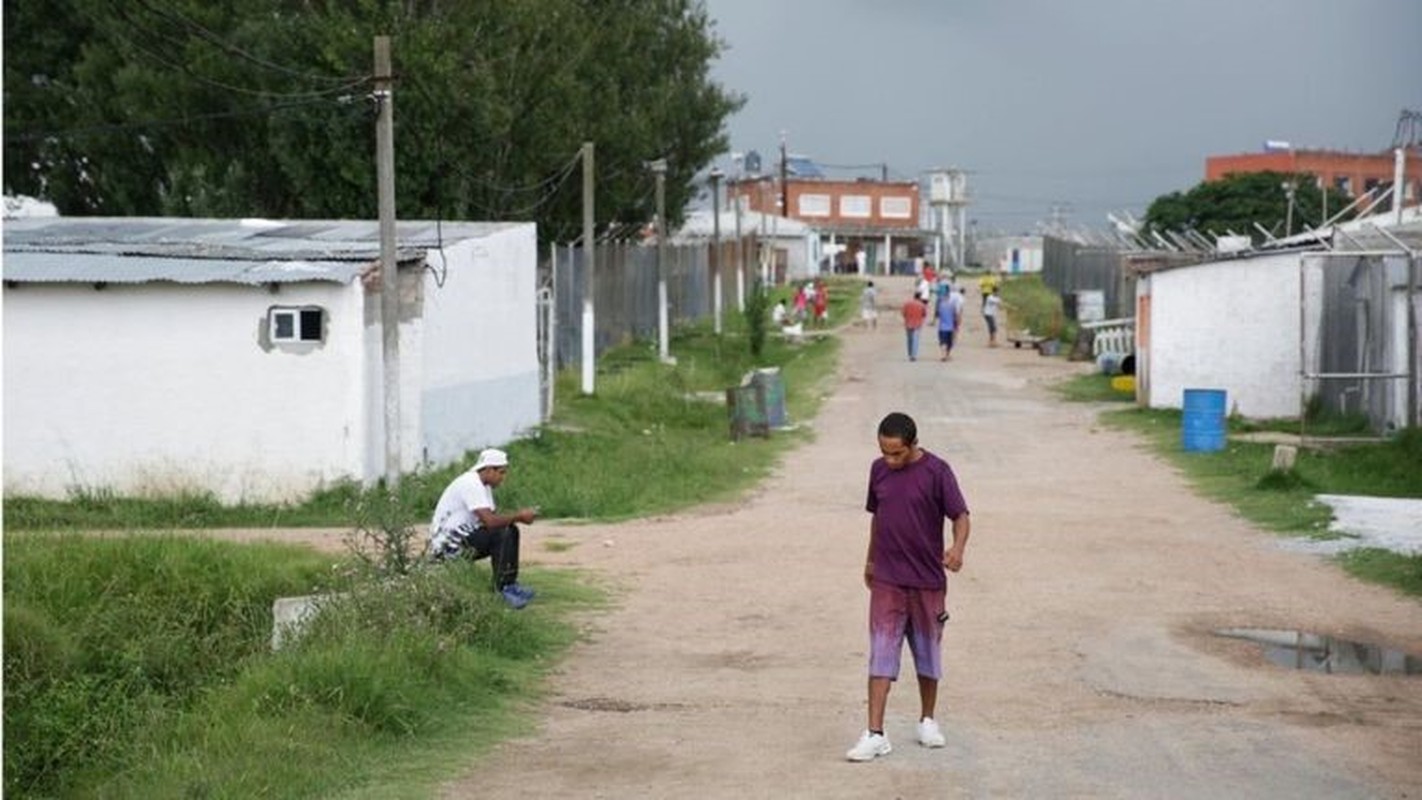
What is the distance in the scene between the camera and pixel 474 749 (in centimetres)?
962

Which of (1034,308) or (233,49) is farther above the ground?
(233,49)

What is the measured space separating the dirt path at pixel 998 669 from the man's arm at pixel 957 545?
883 mm

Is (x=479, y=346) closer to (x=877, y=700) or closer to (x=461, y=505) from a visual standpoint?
(x=461, y=505)

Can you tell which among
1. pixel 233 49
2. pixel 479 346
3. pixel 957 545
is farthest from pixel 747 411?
pixel 957 545

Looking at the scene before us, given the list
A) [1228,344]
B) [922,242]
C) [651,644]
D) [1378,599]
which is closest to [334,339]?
[651,644]

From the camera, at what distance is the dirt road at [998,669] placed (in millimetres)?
9023

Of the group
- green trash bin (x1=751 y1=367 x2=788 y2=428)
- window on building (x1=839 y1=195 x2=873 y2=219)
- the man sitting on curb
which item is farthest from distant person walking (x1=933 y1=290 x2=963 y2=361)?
window on building (x1=839 y1=195 x2=873 y2=219)

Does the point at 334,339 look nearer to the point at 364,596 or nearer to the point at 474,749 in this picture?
the point at 364,596

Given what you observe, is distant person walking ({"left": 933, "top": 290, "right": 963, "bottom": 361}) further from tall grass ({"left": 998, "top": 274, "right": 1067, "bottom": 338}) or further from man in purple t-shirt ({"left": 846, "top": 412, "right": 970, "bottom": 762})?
man in purple t-shirt ({"left": 846, "top": 412, "right": 970, "bottom": 762})

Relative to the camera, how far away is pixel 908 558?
30.9 feet

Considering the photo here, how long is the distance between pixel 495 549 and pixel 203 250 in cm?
918

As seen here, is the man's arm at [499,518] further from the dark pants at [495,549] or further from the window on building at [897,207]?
the window on building at [897,207]

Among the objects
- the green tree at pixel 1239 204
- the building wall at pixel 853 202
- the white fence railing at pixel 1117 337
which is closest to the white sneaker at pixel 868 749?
the white fence railing at pixel 1117 337

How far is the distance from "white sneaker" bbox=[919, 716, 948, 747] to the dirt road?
0.07m
